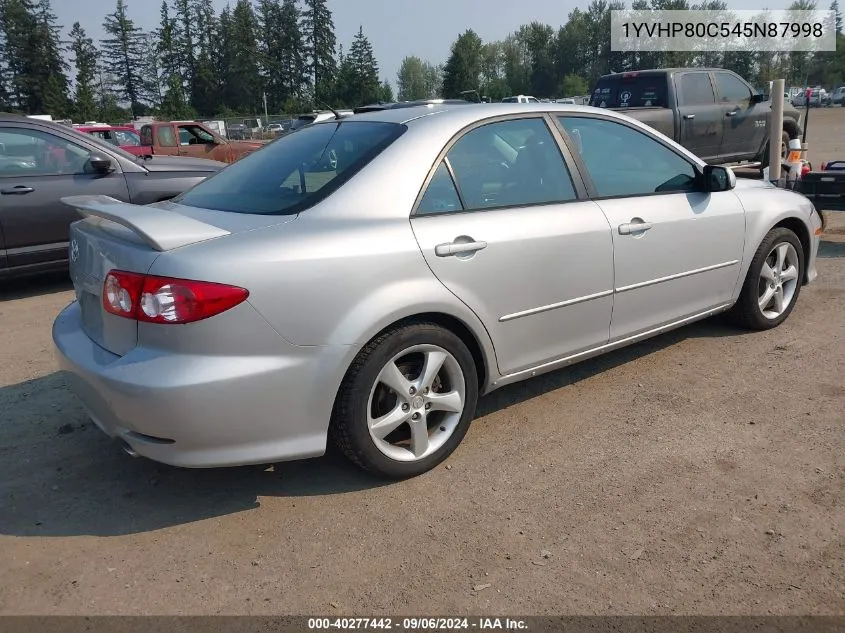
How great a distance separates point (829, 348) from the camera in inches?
175

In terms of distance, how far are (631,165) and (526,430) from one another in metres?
1.67

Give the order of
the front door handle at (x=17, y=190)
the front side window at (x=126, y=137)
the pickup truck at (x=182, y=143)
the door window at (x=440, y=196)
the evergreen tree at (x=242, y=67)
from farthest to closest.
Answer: the evergreen tree at (x=242, y=67) → the front side window at (x=126, y=137) → the pickup truck at (x=182, y=143) → the front door handle at (x=17, y=190) → the door window at (x=440, y=196)

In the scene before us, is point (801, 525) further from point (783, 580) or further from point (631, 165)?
point (631, 165)

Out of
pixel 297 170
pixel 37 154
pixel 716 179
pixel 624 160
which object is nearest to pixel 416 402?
pixel 297 170

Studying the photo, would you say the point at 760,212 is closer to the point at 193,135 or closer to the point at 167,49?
the point at 193,135

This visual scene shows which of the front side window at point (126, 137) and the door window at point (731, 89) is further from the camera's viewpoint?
the front side window at point (126, 137)

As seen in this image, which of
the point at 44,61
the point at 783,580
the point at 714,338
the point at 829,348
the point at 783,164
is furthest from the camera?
the point at 44,61

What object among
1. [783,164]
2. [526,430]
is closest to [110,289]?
[526,430]

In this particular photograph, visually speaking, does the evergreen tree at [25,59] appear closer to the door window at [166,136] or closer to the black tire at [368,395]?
the door window at [166,136]

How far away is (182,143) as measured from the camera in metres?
17.4

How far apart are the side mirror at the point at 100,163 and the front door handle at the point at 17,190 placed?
589 millimetres

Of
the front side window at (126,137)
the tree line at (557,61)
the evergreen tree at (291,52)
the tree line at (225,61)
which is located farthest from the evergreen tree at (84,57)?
the front side window at (126,137)

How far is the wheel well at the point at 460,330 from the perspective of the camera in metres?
3.02

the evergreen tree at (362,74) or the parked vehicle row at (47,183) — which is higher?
the evergreen tree at (362,74)
